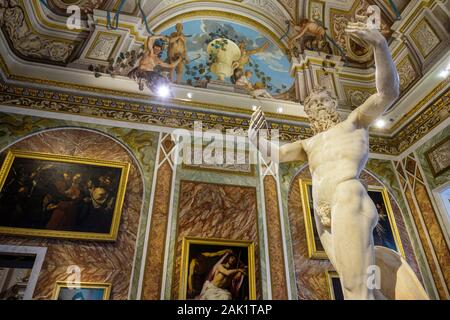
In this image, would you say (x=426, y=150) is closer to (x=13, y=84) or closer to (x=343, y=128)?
(x=343, y=128)

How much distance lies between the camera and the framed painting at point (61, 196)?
4750 mm

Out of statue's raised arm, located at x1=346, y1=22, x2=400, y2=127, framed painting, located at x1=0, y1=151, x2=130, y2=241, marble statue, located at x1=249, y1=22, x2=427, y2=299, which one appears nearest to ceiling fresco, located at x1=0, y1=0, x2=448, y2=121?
framed painting, located at x1=0, y1=151, x2=130, y2=241

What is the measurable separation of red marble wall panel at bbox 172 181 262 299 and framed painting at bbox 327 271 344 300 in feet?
4.02

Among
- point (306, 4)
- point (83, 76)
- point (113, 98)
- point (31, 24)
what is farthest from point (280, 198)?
point (31, 24)

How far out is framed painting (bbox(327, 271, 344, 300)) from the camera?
5.13 meters

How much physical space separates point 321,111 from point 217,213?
3.01 metres

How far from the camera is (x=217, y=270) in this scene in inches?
196

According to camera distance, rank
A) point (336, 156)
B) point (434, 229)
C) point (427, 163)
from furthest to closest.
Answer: point (427, 163)
point (434, 229)
point (336, 156)

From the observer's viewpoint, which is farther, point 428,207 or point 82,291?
point 428,207

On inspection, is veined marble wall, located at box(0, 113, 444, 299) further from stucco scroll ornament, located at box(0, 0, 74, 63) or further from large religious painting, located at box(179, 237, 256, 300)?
stucco scroll ornament, located at box(0, 0, 74, 63)

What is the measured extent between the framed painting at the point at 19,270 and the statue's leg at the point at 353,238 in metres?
4.16

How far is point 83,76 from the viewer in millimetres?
6137

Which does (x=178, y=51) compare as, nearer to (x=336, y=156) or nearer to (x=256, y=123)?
(x=256, y=123)

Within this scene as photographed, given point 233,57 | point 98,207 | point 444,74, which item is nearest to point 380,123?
point 444,74
